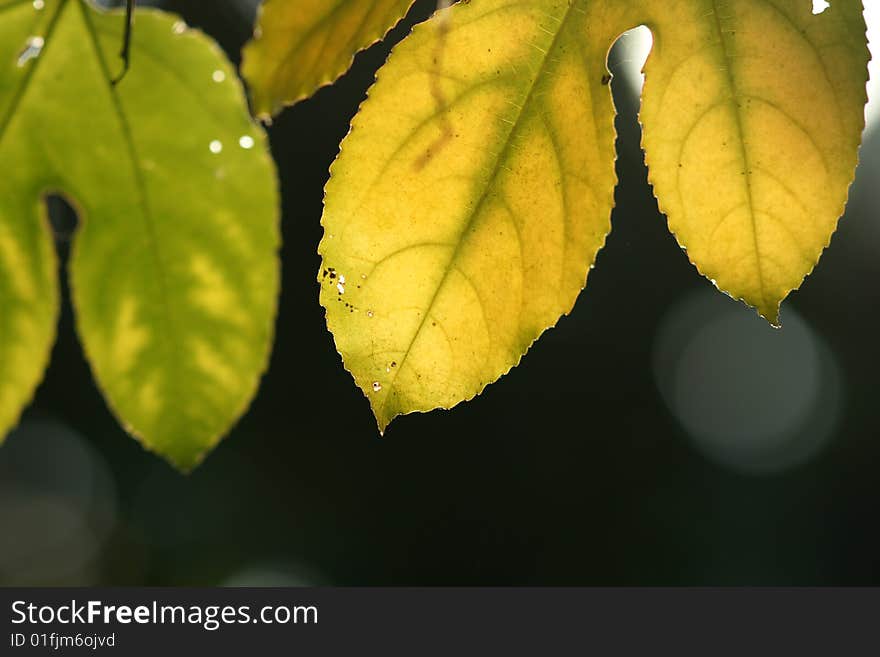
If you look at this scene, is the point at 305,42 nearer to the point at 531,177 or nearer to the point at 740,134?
the point at 531,177

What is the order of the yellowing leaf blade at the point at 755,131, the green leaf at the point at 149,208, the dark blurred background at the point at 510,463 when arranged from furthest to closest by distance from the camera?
1. the dark blurred background at the point at 510,463
2. the green leaf at the point at 149,208
3. the yellowing leaf blade at the point at 755,131

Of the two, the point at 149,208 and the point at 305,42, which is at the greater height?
the point at 305,42

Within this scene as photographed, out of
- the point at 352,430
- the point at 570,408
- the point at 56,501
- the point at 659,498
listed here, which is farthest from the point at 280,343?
the point at 56,501

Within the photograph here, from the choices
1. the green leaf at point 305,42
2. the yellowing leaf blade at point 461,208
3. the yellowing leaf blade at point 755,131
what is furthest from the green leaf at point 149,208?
the yellowing leaf blade at point 755,131

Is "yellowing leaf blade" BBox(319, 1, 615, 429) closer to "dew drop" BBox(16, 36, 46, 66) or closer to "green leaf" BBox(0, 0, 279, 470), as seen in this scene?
"green leaf" BBox(0, 0, 279, 470)

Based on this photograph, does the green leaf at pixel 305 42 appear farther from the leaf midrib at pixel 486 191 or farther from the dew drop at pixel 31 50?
the dew drop at pixel 31 50

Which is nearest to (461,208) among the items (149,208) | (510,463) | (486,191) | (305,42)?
(486,191)
